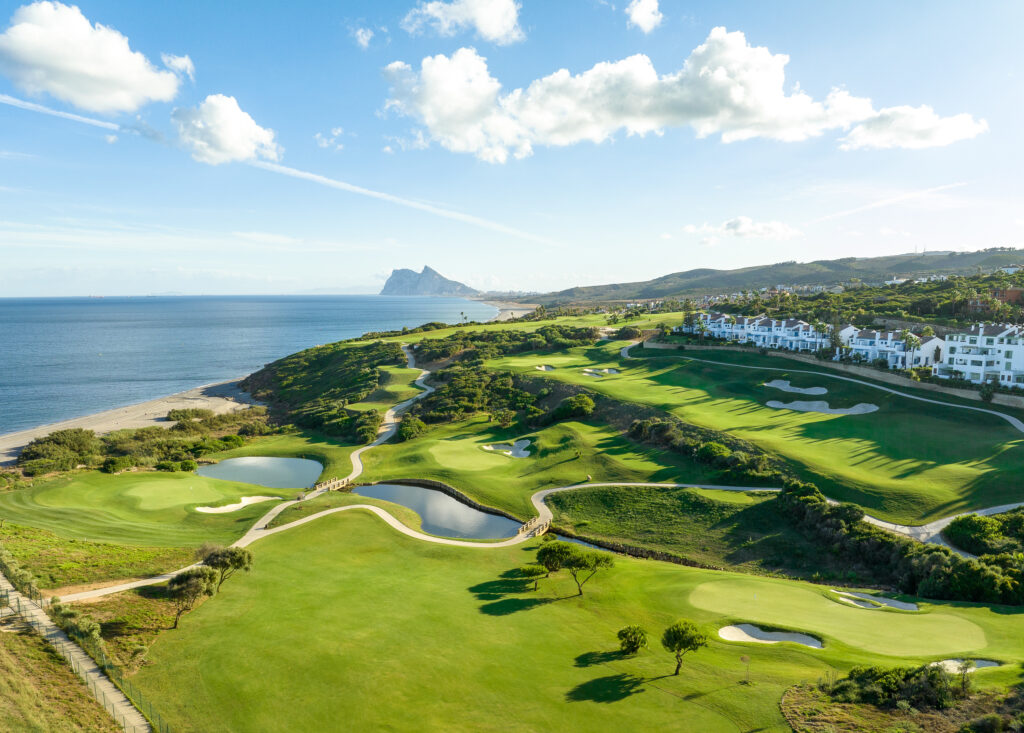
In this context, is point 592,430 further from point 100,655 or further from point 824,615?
point 100,655

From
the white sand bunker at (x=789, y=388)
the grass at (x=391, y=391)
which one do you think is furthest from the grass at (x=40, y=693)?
the white sand bunker at (x=789, y=388)

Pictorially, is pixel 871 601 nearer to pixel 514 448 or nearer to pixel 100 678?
pixel 100 678

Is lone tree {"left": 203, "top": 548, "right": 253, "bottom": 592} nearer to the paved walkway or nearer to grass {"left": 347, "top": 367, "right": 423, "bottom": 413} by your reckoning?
the paved walkway

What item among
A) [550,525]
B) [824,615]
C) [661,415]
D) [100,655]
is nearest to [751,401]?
[661,415]

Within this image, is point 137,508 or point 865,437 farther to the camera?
point 865,437

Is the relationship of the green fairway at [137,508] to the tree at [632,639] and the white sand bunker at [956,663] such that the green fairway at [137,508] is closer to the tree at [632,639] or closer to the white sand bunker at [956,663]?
the tree at [632,639]

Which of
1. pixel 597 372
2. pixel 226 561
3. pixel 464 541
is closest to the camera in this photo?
pixel 226 561

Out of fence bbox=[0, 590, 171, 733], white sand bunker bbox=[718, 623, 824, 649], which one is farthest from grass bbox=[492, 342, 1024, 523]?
fence bbox=[0, 590, 171, 733]

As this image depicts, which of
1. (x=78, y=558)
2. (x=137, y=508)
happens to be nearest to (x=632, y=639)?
(x=78, y=558)
